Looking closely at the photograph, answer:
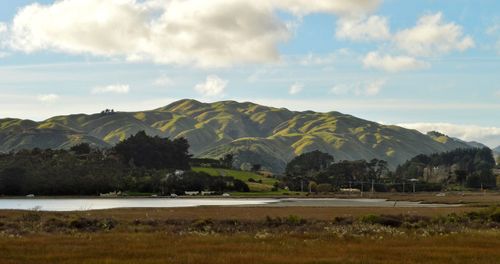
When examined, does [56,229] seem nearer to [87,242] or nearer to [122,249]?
[87,242]

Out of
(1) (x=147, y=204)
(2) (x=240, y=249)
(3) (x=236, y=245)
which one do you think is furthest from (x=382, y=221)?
(1) (x=147, y=204)

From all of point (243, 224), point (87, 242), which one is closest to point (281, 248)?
point (87, 242)

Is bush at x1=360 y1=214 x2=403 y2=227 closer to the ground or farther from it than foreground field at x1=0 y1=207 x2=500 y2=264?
farther from it

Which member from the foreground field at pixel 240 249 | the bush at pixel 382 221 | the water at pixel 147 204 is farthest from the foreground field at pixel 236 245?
the water at pixel 147 204

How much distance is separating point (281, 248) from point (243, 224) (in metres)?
24.0

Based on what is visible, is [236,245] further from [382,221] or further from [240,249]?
[382,221]

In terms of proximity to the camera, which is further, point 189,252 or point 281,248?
point 281,248

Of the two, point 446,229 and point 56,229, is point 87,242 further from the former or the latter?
point 446,229

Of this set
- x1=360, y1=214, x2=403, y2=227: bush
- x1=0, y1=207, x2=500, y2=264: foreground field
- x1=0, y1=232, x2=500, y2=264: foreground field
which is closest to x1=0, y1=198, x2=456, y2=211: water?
x1=0, y1=207, x2=500, y2=264: foreground field

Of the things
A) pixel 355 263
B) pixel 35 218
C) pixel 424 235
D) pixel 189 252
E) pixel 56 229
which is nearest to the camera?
pixel 355 263

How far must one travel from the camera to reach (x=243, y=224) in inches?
2378

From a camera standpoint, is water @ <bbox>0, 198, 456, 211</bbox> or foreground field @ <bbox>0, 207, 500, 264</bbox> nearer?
foreground field @ <bbox>0, 207, 500, 264</bbox>

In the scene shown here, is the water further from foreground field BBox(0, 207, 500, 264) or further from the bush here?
the bush

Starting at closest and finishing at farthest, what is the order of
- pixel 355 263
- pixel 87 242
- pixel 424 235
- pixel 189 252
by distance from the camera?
pixel 355 263 < pixel 189 252 < pixel 87 242 < pixel 424 235
